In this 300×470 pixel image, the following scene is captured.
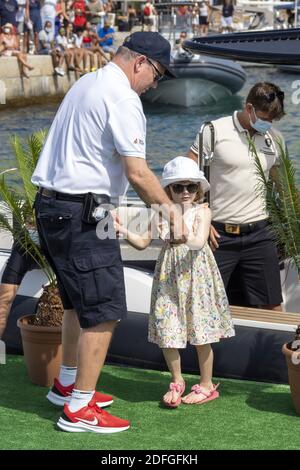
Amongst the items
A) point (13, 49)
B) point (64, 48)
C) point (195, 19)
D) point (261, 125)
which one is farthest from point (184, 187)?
point (195, 19)

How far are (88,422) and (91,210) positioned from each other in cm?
96

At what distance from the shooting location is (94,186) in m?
4.55

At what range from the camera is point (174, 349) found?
5016 mm

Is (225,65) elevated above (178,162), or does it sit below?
below

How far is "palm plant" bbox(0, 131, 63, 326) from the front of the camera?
18.2 feet

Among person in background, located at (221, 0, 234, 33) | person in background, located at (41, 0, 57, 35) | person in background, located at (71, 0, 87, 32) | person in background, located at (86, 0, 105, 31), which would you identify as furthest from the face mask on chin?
person in background, located at (221, 0, 234, 33)

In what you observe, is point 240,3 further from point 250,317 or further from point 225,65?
point 250,317

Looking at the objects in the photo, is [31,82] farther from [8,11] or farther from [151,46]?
[151,46]

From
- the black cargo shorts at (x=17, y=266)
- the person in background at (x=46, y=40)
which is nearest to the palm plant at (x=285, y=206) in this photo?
the black cargo shorts at (x=17, y=266)

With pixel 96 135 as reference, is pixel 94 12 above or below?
below

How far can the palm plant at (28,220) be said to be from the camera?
5.54 m
